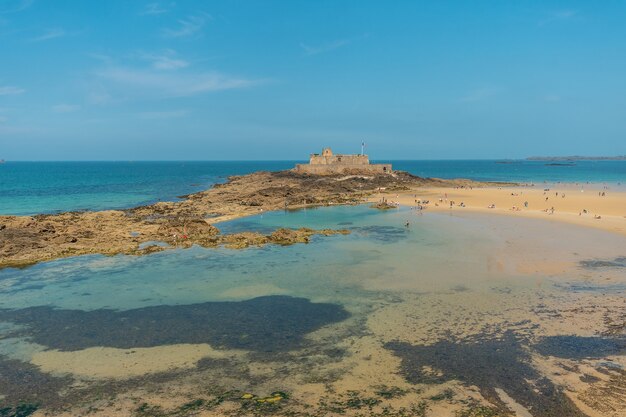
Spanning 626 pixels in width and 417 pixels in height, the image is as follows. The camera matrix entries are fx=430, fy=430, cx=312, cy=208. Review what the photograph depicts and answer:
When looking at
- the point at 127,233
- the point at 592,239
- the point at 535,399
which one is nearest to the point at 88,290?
the point at 127,233

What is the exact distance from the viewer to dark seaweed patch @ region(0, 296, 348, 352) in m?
13.5

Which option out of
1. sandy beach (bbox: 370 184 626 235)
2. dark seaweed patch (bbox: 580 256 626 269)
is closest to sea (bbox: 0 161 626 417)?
dark seaweed patch (bbox: 580 256 626 269)

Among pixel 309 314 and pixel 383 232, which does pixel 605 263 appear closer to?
pixel 383 232

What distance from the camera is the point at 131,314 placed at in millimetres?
15922

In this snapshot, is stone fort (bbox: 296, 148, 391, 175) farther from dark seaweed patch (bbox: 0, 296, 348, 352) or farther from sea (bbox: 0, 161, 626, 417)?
dark seaweed patch (bbox: 0, 296, 348, 352)

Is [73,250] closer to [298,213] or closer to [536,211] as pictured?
[298,213]

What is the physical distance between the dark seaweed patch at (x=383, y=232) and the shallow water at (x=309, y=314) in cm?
235

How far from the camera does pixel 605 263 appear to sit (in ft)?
72.1

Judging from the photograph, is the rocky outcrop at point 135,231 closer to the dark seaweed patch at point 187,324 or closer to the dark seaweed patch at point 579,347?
the dark seaweed patch at point 187,324

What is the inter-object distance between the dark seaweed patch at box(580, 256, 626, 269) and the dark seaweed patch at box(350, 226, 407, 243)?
11.0m

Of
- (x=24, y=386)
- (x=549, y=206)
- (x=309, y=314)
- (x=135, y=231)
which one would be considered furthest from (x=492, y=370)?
(x=549, y=206)

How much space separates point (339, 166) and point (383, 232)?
48.0m

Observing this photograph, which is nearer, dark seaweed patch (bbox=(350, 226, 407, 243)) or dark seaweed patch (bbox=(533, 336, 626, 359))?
dark seaweed patch (bbox=(533, 336, 626, 359))

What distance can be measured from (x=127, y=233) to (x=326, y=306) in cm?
1973
